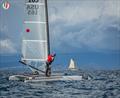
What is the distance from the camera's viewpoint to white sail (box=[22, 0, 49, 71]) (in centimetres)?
6072

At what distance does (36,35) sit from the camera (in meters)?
61.6

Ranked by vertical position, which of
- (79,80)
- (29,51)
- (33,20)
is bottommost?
(79,80)

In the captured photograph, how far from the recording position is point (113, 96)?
38.4 meters

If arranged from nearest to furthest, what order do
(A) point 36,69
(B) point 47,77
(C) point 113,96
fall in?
(C) point 113,96
(B) point 47,77
(A) point 36,69

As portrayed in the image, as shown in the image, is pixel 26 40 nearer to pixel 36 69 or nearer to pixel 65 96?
pixel 36 69

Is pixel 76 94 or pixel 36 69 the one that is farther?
pixel 36 69

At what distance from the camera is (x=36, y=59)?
61375 mm

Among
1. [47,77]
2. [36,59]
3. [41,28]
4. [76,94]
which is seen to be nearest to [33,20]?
[41,28]

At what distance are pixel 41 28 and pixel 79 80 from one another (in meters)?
9.12

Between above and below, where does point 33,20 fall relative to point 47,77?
above

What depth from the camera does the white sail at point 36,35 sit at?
6072cm

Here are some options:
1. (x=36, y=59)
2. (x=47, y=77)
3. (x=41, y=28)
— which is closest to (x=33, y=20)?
(x=41, y=28)

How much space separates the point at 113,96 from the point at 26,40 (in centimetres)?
2527

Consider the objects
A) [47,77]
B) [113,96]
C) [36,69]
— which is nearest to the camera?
[113,96]
